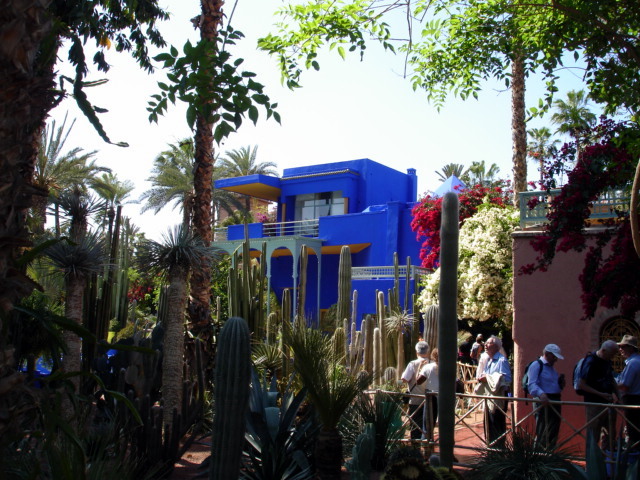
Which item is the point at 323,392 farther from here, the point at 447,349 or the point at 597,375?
the point at 597,375

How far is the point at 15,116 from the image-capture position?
196 cm

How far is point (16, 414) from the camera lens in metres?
2.01

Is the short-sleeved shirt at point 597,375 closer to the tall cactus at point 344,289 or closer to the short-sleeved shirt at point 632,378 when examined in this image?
the short-sleeved shirt at point 632,378

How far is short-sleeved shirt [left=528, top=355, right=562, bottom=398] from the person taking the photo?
25.7 ft

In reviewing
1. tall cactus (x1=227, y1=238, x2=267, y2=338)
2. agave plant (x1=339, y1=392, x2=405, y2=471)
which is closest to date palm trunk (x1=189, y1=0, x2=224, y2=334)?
tall cactus (x1=227, y1=238, x2=267, y2=338)

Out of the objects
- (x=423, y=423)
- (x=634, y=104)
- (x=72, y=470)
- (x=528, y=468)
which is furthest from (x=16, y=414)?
(x=423, y=423)

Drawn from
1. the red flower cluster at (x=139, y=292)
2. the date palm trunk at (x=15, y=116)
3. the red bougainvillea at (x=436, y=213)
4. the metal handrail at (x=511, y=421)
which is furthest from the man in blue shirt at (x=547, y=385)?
the red flower cluster at (x=139, y=292)

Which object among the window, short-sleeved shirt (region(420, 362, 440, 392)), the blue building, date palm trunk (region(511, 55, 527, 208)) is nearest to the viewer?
short-sleeved shirt (region(420, 362, 440, 392))

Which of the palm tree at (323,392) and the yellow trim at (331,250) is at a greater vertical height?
the yellow trim at (331,250)

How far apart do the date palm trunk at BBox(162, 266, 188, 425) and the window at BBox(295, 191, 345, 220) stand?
20253 mm

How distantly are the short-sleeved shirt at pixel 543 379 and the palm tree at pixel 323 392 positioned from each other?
2.32 m

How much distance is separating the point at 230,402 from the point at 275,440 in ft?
5.49

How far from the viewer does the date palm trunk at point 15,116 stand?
75.4 inches

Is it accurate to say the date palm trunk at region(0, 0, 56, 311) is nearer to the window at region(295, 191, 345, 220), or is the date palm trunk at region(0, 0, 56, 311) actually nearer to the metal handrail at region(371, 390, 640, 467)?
the metal handrail at region(371, 390, 640, 467)
